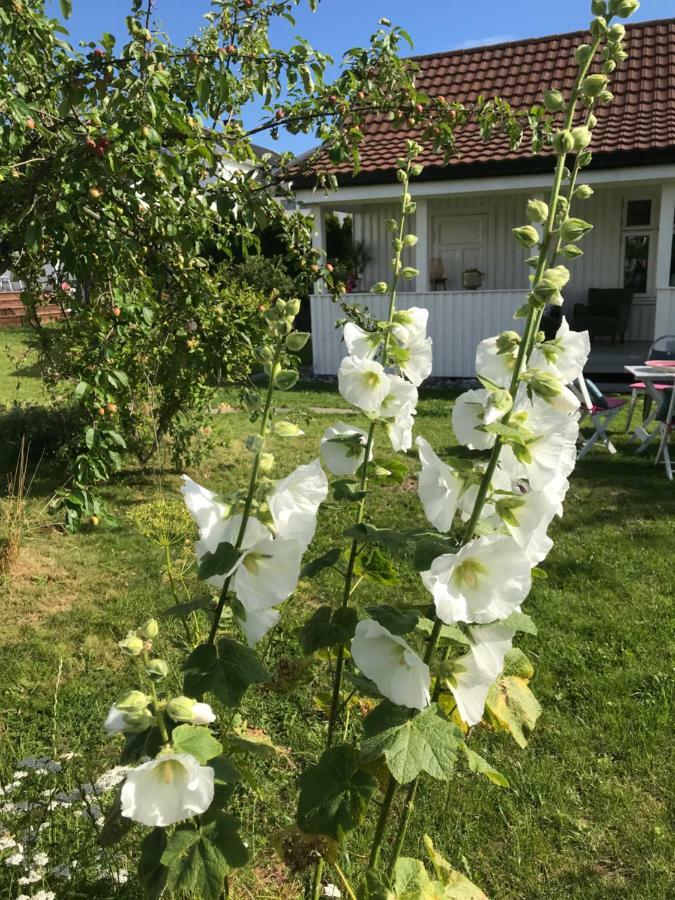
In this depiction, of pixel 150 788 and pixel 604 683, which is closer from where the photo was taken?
pixel 150 788

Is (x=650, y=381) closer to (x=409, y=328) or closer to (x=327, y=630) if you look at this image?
(x=409, y=328)

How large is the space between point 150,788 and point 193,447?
17.7ft

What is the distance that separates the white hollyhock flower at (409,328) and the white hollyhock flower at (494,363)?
0.31 metres

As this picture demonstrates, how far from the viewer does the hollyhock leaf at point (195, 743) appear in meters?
0.96

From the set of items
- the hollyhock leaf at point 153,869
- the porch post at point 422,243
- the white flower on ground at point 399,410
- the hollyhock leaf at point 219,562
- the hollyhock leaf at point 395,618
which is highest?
the porch post at point 422,243

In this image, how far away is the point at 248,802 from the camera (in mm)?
2307

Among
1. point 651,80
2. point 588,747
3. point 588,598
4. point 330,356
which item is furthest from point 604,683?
point 651,80

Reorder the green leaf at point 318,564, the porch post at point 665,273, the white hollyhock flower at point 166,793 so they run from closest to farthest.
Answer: the white hollyhock flower at point 166,793, the green leaf at point 318,564, the porch post at point 665,273

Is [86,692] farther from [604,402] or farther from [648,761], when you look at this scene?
[604,402]

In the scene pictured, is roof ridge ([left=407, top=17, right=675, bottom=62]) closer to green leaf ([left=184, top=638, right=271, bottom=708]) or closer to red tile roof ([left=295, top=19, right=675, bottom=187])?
red tile roof ([left=295, top=19, right=675, bottom=187])

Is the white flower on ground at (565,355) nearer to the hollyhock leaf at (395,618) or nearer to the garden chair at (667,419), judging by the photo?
the hollyhock leaf at (395,618)

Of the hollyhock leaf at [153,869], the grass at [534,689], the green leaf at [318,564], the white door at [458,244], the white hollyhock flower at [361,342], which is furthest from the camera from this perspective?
the white door at [458,244]

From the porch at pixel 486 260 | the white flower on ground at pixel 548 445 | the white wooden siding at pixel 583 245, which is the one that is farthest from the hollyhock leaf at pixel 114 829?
the white wooden siding at pixel 583 245

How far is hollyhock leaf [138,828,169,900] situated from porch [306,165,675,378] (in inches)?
356
